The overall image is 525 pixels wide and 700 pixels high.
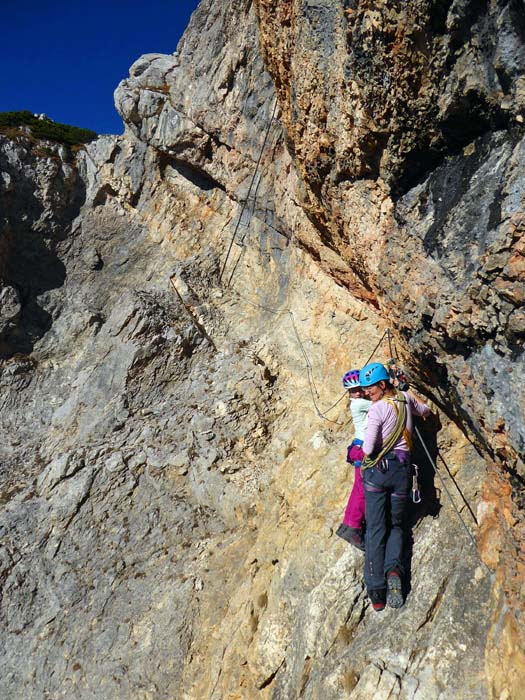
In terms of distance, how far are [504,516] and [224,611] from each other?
4875 millimetres

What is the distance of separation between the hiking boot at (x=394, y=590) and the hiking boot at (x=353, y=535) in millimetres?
616

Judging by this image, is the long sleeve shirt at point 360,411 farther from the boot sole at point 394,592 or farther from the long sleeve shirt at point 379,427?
the boot sole at point 394,592

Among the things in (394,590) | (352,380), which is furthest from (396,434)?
(394,590)

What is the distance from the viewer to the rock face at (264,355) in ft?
15.9

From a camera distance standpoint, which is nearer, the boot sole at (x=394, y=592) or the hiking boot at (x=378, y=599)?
the boot sole at (x=394, y=592)

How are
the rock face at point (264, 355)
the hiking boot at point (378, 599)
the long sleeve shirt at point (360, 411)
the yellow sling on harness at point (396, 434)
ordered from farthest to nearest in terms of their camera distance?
the long sleeve shirt at point (360, 411), the yellow sling on harness at point (396, 434), the hiking boot at point (378, 599), the rock face at point (264, 355)

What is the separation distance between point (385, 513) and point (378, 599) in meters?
1.01

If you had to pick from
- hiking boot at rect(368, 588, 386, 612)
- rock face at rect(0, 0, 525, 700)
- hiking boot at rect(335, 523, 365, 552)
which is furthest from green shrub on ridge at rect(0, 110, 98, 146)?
hiking boot at rect(368, 588, 386, 612)

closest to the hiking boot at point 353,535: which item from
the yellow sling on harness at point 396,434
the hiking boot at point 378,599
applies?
the hiking boot at point 378,599

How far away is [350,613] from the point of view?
6.01 m

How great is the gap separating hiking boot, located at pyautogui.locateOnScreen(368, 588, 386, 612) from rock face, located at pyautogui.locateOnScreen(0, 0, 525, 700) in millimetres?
182

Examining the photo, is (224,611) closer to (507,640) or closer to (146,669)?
(146,669)

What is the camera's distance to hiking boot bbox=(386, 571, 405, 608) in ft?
18.5

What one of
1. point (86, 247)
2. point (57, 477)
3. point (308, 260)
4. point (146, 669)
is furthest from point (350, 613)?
point (86, 247)
